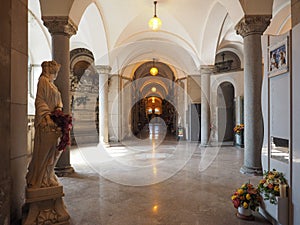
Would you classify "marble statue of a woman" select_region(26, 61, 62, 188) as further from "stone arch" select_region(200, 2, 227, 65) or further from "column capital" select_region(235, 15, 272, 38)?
"stone arch" select_region(200, 2, 227, 65)

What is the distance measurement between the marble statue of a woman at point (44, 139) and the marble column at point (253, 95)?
14.8ft

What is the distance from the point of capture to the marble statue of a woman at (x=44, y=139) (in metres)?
2.94

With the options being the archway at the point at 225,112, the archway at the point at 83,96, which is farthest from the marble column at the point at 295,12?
the archway at the point at 83,96

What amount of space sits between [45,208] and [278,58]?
378 centimetres

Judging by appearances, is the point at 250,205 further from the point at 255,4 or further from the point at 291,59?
the point at 255,4

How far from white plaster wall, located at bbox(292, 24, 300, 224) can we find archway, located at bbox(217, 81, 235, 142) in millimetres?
9786

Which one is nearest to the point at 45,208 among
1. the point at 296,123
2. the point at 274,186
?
the point at 274,186

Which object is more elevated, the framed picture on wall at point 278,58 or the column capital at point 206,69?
the column capital at point 206,69

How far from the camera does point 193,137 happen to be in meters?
12.6

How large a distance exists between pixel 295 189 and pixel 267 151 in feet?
2.53

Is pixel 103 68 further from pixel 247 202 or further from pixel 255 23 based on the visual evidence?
pixel 247 202

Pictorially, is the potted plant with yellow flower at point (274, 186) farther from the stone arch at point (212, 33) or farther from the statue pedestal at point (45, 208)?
the stone arch at point (212, 33)

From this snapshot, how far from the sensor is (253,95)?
541cm

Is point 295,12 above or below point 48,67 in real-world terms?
above
